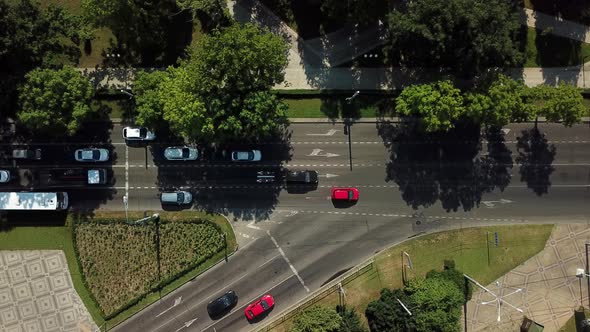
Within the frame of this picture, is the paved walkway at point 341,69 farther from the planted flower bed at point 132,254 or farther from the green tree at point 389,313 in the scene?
the green tree at point 389,313

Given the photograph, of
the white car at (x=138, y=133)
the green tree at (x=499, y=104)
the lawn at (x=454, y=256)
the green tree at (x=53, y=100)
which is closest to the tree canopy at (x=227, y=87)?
the white car at (x=138, y=133)

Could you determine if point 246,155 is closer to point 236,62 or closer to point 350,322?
point 236,62

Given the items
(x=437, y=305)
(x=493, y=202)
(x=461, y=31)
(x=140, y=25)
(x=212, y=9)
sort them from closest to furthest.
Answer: (x=461, y=31), (x=140, y=25), (x=437, y=305), (x=212, y=9), (x=493, y=202)

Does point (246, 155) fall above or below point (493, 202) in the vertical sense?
above

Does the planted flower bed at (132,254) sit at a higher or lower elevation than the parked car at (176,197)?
lower

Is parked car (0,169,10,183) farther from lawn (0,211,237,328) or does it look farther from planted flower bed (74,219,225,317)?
planted flower bed (74,219,225,317)

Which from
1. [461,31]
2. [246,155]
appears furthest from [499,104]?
[246,155]
